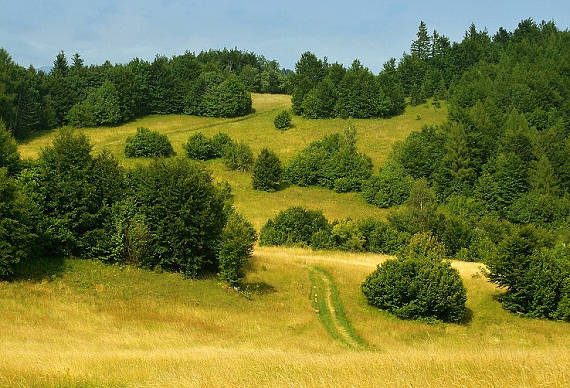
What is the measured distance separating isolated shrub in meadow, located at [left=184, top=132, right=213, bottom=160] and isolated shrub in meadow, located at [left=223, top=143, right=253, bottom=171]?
450 centimetres

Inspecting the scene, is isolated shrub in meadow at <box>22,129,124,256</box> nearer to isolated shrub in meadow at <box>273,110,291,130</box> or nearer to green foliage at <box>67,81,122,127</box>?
green foliage at <box>67,81,122,127</box>

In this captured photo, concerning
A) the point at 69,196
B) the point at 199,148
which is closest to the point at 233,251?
the point at 69,196

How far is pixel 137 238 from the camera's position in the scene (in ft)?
116

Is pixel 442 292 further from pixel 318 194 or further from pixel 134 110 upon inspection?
pixel 134 110

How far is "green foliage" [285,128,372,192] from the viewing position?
82312 mm

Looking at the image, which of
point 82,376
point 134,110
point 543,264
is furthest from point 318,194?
point 82,376

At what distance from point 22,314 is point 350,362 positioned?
20237 millimetres

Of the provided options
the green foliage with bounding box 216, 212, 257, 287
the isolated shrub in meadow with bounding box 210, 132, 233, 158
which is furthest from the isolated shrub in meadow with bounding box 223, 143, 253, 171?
the green foliage with bounding box 216, 212, 257, 287

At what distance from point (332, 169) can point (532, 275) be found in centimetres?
5095

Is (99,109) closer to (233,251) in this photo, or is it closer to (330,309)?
(233,251)

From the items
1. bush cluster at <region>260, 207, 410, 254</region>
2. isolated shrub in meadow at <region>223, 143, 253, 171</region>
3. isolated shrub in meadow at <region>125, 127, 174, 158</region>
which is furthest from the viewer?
isolated shrub in meadow at <region>223, 143, 253, 171</region>

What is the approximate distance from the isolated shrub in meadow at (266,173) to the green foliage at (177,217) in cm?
4088

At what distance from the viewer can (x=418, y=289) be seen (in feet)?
112

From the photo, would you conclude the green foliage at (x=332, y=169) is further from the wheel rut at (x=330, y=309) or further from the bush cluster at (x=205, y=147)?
the wheel rut at (x=330, y=309)
